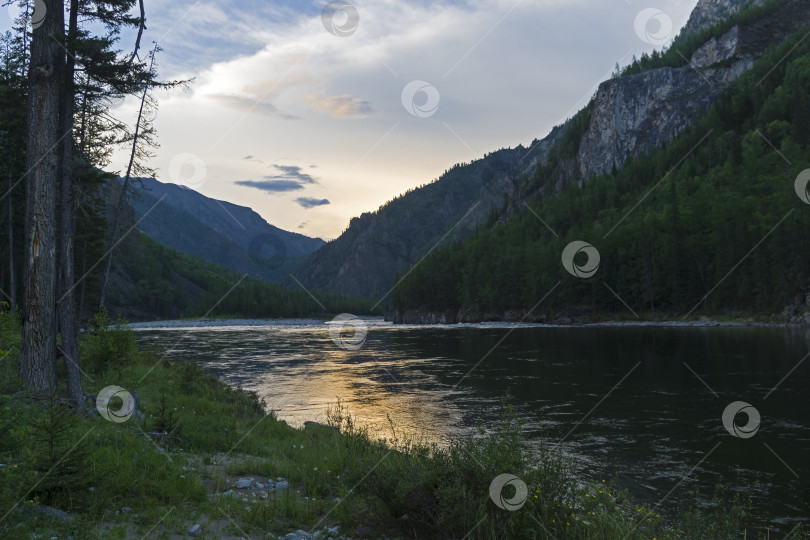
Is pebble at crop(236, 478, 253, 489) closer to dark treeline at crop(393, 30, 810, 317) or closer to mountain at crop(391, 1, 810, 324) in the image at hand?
mountain at crop(391, 1, 810, 324)

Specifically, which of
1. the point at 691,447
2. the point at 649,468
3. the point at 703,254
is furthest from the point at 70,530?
the point at 703,254

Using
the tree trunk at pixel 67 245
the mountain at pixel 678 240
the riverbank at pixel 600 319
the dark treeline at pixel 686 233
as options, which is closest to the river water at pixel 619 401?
the tree trunk at pixel 67 245

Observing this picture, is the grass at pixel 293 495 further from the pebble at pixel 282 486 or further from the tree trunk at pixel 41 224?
the tree trunk at pixel 41 224

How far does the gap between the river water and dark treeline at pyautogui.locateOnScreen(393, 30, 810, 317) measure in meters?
42.9

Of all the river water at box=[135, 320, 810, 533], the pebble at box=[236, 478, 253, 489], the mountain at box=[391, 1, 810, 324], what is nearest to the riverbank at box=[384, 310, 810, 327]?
the mountain at box=[391, 1, 810, 324]

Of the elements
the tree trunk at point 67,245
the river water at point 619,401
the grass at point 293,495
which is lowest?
the river water at point 619,401

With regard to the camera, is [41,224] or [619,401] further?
[619,401]

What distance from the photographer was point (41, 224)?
12.9 metres

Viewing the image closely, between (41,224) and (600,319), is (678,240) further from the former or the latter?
(41,224)

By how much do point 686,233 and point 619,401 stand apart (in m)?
91.8

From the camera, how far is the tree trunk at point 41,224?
42.1 ft

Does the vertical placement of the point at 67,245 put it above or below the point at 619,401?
above

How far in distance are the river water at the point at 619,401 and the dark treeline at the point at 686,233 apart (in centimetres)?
4288

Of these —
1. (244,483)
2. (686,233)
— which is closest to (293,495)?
(244,483)
